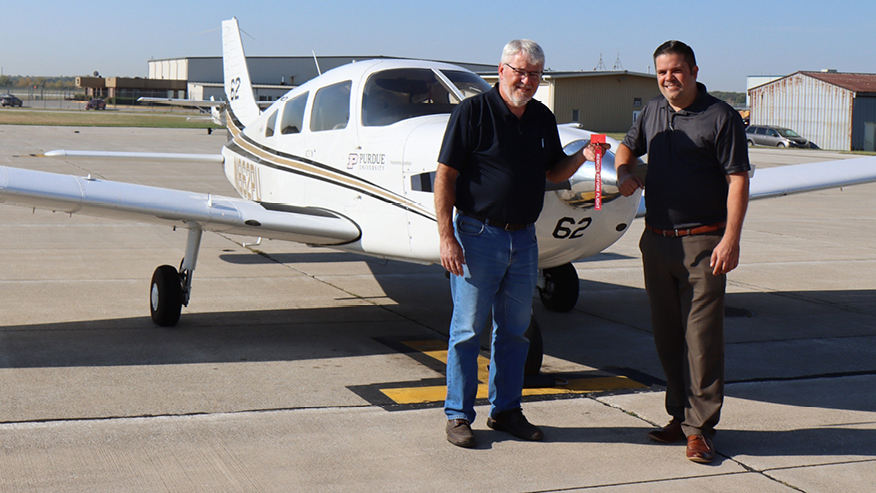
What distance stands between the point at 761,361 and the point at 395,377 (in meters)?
2.66

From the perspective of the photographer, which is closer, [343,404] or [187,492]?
[187,492]

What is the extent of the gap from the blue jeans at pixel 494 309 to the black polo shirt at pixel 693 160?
685 mm

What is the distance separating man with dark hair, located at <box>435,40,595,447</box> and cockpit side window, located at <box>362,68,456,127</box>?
77.9 inches

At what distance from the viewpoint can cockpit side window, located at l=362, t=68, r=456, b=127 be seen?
21.2ft

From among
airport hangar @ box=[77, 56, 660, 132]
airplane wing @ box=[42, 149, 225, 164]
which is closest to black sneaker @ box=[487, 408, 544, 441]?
airport hangar @ box=[77, 56, 660, 132]

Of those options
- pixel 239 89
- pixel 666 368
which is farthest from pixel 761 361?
pixel 239 89

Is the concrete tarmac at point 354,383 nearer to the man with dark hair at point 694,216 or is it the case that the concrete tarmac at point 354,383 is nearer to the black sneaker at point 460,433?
the black sneaker at point 460,433

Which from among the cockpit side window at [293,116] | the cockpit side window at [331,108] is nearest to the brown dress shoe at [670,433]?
the cockpit side window at [331,108]

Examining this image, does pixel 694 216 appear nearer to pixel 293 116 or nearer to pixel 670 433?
pixel 670 433

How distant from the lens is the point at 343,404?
5082 mm

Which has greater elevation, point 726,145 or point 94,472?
point 726,145

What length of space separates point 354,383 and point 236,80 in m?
7.77

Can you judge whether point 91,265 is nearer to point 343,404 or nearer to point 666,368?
point 343,404

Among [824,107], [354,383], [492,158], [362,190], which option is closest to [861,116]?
[824,107]
